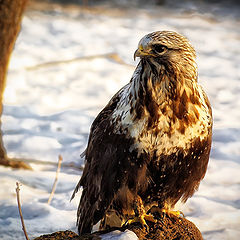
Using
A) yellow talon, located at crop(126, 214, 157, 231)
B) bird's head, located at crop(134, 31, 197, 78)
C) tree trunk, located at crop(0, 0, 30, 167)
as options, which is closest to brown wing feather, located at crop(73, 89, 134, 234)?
yellow talon, located at crop(126, 214, 157, 231)

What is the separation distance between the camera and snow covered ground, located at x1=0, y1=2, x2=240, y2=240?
3.98 metres

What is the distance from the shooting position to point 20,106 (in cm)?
595

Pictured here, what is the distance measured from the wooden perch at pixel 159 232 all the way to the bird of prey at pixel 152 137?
73 mm

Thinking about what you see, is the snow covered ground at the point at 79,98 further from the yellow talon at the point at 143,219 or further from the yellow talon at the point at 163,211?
the yellow talon at the point at 163,211

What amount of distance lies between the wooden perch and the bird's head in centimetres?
87

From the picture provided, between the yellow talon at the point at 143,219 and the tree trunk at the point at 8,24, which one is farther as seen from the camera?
the tree trunk at the point at 8,24

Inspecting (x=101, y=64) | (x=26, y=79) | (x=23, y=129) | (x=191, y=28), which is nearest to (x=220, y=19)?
(x=191, y=28)

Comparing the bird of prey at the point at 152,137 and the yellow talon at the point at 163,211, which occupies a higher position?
the bird of prey at the point at 152,137

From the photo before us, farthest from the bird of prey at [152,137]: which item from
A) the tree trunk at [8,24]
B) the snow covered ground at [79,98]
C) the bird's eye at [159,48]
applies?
the tree trunk at [8,24]

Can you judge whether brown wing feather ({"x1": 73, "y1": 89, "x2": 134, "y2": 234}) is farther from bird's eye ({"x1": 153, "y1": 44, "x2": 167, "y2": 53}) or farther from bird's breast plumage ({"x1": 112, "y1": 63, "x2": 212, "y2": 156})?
bird's eye ({"x1": 153, "y1": 44, "x2": 167, "y2": 53})

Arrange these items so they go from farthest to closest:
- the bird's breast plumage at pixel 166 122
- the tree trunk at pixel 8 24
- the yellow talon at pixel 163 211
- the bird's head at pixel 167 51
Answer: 1. the tree trunk at pixel 8 24
2. the yellow talon at pixel 163 211
3. the bird's breast plumage at pixel 166 122
4. the bird's head at pixel 167 51

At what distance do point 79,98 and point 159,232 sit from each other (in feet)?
12.3

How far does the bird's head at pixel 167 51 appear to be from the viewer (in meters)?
2.38

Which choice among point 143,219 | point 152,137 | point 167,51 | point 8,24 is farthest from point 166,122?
point 8,24
